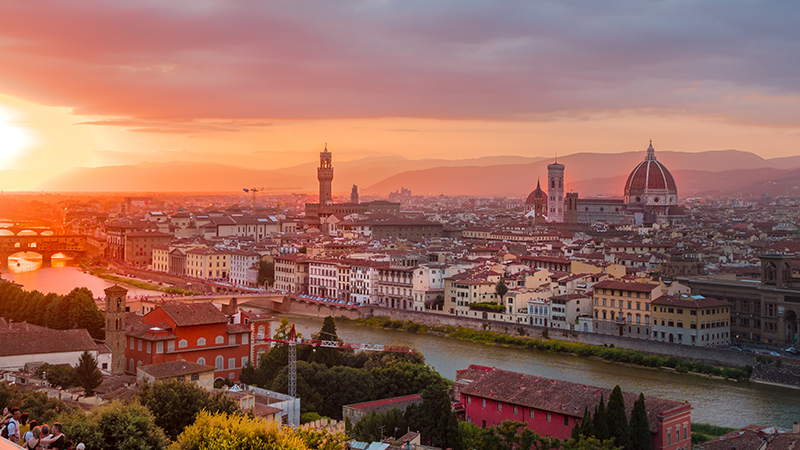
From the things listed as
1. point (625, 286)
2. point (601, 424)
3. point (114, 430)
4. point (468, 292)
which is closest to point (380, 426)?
point (601, 424)

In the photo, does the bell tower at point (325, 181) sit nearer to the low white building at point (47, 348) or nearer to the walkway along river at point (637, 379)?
the walkway along river at point (637, 379)

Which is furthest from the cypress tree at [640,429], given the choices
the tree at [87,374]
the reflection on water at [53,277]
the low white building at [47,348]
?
the reflection on water at [53,277]

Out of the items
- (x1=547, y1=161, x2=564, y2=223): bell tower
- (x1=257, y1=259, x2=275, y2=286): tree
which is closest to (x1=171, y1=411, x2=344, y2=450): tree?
(x1=257, y1=259, x2=275, y2=286): tree

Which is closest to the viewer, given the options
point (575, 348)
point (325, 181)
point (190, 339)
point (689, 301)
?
point (190, 339)

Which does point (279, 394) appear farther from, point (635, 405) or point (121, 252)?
point (121, 252)

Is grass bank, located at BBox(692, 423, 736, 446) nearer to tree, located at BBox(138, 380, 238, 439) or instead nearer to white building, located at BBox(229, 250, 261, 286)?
tree, located at BBox(138, 380, 238, 439)

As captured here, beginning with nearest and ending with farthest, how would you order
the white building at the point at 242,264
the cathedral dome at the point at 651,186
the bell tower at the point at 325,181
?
the white building at the point at 242,264 < the cathedral dome at the point at 651,186 < the bell tower at the point at 325,181

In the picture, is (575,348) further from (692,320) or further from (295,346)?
(295,346)
